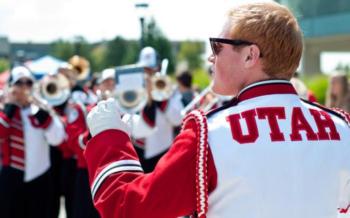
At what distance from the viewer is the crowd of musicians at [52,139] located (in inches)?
214

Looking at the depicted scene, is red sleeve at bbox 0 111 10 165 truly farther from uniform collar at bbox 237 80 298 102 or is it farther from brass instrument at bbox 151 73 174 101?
uniform collar at bbox 237 80 298 102

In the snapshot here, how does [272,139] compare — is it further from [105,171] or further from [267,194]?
[105,171]

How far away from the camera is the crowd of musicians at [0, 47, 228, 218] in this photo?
5.43 m

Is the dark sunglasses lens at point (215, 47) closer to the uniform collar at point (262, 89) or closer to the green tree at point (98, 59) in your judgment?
the uniform collar at point (262, 89)

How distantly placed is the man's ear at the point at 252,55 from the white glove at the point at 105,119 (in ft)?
1.24

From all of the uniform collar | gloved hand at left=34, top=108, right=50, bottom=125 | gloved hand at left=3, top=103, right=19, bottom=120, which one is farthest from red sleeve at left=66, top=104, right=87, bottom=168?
the uniform collar

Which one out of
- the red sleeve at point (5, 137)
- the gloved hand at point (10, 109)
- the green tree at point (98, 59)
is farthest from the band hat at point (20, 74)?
the green tree at point (98, 59)

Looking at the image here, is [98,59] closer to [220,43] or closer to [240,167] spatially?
[220,43]

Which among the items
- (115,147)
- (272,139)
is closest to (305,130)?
(272,139)

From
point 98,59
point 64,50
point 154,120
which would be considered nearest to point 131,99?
point 154,120

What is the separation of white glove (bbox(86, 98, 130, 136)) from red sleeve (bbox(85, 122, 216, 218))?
0.16ft

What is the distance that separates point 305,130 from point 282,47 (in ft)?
0.75

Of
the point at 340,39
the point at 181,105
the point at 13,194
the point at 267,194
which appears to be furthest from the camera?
the point at 340,39

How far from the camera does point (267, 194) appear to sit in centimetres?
164
